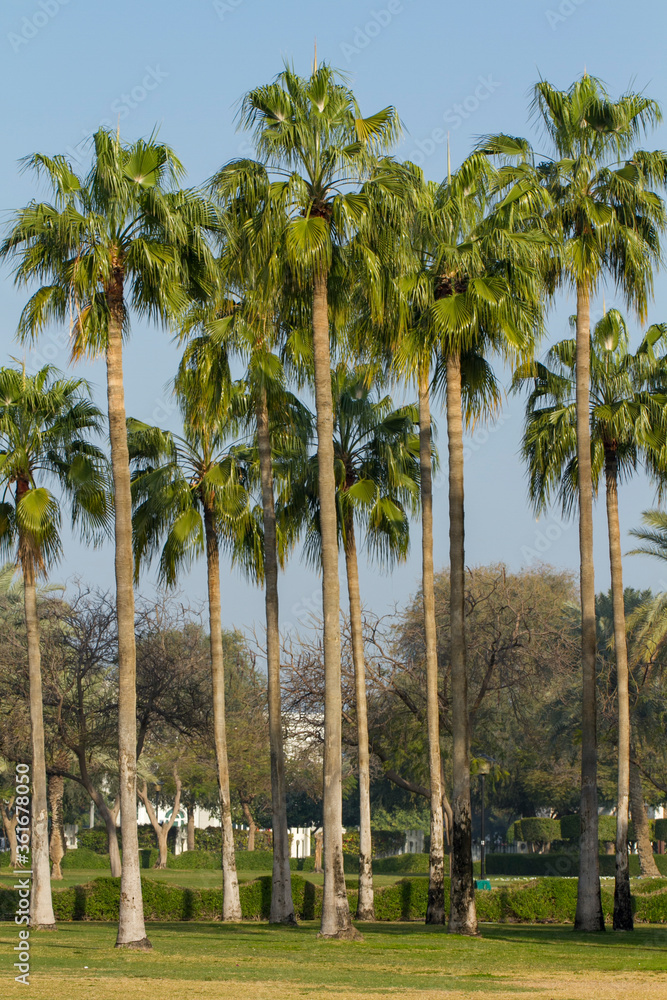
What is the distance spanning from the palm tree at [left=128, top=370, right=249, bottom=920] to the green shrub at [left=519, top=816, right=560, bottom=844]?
42002mm

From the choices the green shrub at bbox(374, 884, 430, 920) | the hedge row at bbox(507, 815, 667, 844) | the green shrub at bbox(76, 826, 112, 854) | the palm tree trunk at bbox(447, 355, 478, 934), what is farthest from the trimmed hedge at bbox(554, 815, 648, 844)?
the palm tree trunk at bbox(447, 355, 478, 934)

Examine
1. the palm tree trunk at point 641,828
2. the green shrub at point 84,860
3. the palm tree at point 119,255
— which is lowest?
the green shrub at point 84,860

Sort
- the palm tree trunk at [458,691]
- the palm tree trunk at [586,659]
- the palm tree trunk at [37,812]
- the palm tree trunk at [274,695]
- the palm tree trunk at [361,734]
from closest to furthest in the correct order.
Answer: the palm tree trunk at [458,691] → the palm tree trunk at [586,659] → the palm tree trunk at [37,812] → the palm tree trunk at [274,695] → the palm tree trunk at [361,734]

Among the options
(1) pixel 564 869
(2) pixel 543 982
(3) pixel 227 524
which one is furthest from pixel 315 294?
(1) pixel 564 869

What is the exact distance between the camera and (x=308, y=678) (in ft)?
112

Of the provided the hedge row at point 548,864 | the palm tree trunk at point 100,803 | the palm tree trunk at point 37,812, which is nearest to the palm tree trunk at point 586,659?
the palm tree trunk at point 37,812

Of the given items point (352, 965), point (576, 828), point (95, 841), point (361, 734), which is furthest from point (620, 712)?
point (95, 841)

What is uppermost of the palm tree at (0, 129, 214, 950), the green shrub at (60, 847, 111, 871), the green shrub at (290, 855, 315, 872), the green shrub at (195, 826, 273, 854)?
the palm tree at (0, 129, 214, 950)

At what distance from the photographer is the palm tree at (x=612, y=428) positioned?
974 inches

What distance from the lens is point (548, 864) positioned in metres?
54.2

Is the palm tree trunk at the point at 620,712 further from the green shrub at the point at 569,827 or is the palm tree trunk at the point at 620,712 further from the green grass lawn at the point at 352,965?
the green shrub at the point at 569,827

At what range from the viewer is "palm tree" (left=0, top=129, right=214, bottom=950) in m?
18.7

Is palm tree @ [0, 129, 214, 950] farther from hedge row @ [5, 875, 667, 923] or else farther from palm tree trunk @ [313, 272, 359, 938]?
hedge row @ [5, 875, 667, 923]

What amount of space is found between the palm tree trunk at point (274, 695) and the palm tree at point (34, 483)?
367cm
